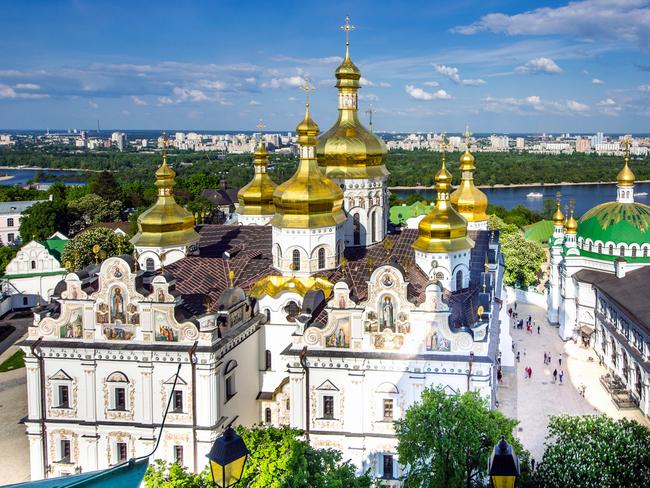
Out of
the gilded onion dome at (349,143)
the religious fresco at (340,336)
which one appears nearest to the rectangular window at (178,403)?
the religious fresco at (340,336)

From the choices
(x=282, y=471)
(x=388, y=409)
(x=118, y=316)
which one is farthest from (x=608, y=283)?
(x=282, y=471)

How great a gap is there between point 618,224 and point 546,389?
722cm

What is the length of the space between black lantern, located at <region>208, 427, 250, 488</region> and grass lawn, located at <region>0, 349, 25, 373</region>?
17604 millimetres

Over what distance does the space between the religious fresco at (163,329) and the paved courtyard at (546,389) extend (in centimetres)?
863

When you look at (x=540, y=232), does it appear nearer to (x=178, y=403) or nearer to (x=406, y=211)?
(x=406, y=211)

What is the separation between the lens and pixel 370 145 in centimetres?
1795

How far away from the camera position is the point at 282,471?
8.63 metres

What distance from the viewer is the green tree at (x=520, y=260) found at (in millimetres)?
30672

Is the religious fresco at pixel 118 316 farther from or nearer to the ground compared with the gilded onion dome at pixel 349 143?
nearer to the ground

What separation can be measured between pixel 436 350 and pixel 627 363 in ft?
30.9

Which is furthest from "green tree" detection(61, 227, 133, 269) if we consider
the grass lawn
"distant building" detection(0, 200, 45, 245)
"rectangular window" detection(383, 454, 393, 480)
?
"rectangular window" detection(383, 454, 393, 480)

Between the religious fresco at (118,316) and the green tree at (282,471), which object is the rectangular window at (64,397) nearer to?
the religious fresco at (118,316)

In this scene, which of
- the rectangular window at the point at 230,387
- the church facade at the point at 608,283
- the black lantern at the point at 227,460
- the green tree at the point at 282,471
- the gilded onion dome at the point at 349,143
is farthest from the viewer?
the church facade at the point at 608,283

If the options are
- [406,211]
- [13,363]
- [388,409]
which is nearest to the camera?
[388,409]
